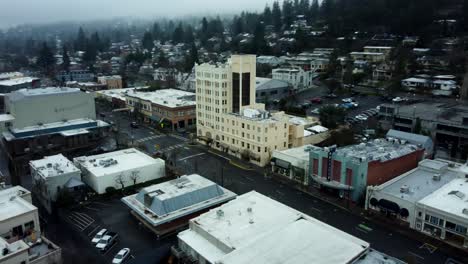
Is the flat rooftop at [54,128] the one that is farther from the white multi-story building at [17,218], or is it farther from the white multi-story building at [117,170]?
the white multi-story building at [17,218]

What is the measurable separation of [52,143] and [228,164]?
15.5m

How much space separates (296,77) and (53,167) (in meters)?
36.9

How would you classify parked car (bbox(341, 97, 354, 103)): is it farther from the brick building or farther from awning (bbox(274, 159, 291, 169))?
awning (bbox(274, 159, 291, 169))

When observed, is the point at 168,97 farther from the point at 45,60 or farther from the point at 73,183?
the point at 45,60

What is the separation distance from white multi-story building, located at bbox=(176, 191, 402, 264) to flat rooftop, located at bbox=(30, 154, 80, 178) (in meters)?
10.1

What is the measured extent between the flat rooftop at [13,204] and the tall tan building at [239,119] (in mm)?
15160

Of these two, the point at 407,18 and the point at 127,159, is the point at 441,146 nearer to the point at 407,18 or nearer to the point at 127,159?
the point at 127,159

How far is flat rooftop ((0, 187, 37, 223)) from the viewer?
16.3 meters

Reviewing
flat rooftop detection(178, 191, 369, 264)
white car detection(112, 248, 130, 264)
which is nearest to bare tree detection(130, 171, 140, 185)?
white car detection(112, 248, 130, 264)

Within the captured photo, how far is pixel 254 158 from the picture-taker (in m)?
27.5

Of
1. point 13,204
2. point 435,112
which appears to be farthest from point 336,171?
point 13,204

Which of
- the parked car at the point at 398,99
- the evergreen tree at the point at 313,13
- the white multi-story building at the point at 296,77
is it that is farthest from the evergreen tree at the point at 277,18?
the parked car at the point at 398,99

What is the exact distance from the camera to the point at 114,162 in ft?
80.0

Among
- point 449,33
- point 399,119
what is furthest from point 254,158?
point 449,33
